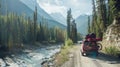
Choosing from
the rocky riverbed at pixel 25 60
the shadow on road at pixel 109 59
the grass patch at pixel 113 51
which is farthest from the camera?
the rocky riverbed at pixel 25 60

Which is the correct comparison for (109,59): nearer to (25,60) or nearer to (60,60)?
(60,60)

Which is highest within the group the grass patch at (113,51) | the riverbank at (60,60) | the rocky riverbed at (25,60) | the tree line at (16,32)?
the tree line at (16,32)

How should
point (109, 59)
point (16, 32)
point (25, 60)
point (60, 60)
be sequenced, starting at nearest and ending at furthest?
point (109, 59) → point (60, 60) → point (25, 60) → point (16, 32)

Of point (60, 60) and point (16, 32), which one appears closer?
point (60, 60)

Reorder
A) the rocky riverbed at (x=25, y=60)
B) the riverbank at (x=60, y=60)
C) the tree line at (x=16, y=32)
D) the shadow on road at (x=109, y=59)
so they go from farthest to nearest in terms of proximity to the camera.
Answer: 1. the tree line at (x=16, y=32)
2. the rocky riverbed at (x=25, y=60)
3. the riverbank at (x=60, y=60)
4. the shadow on road at (x=109, y=59)

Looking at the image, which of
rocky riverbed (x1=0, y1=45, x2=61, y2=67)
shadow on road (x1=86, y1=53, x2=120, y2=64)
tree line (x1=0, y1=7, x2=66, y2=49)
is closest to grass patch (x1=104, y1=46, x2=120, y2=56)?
shadow on road (x1=86, y1=53, x2=120, y2=64)

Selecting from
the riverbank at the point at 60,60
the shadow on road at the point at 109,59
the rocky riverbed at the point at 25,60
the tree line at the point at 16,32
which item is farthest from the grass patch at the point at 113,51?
the tree line at the point at 16,32

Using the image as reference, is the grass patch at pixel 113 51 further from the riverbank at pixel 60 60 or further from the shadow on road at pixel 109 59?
the riverbank at pixel 60 60

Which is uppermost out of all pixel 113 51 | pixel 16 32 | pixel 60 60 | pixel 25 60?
pixel 16 32

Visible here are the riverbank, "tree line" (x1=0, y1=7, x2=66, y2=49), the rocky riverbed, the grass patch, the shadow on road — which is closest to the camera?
the shadow on road

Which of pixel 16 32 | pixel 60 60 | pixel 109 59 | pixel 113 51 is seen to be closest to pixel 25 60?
pixel 60 60

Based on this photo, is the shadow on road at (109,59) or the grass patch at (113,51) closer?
the shadow on road at (109,59)

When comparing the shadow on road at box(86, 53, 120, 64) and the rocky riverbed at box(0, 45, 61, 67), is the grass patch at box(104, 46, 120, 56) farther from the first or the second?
the rocky riverbed at box(0, 45, 61, 67)

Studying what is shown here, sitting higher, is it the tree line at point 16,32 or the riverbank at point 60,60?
the tree line at point 16,32
